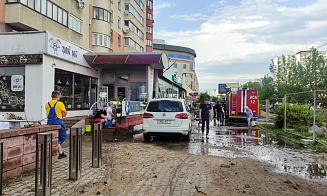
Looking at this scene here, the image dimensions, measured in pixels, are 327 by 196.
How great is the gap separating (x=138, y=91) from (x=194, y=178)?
54.1 ft

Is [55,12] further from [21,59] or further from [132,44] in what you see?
[132,44]

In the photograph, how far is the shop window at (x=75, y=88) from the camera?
15539 mm

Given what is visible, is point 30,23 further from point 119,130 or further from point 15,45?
point 119,130

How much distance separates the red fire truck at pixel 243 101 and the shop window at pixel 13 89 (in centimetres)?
1641

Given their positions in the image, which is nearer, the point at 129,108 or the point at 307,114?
the point at 307,114

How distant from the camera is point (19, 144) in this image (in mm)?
5098

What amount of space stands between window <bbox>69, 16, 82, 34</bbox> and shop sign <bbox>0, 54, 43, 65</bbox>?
28.6 ft

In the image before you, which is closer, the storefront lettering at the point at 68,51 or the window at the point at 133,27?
the storefront lettering at the point at 68,51

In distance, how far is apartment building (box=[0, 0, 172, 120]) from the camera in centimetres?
1345

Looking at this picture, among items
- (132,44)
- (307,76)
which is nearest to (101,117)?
(132,44)

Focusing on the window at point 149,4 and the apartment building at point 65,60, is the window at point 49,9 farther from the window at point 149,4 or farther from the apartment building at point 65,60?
the window at point 149,4

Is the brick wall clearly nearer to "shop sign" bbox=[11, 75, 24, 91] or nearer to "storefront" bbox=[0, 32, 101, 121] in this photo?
"storefront" bbox=[0, 32, 101, 121]

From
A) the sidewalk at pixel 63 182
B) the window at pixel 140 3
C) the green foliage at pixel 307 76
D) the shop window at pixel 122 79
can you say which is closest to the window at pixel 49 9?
the shop window at pixel 122 79

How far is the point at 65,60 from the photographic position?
613 inches
